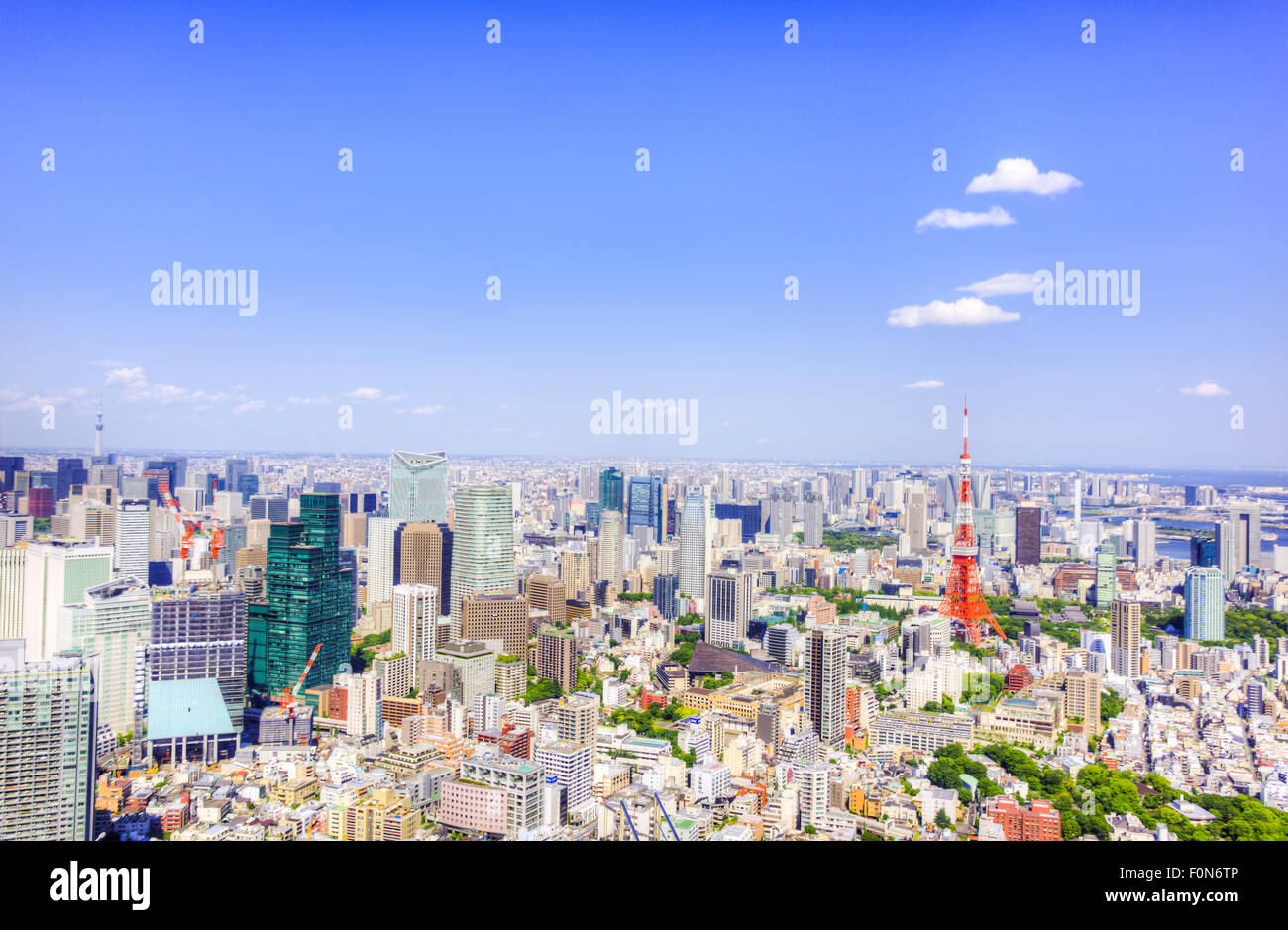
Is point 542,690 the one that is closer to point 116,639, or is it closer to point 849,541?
point 116,639

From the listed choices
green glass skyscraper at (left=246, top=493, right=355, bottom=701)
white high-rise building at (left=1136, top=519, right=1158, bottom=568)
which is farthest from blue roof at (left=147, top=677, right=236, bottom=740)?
white high-rise building at (left=1136, top=519, right=1158, bottom=568)

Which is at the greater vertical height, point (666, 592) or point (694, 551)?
point (694, 551)

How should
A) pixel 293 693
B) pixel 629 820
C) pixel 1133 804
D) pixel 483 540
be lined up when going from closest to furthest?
pixel 629 820 → pixel 1133 804 → pixel 293 693 → pixel 483 540

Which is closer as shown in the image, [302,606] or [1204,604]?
[1204,604]

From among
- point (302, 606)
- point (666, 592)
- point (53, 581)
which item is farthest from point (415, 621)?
point (666, 592)

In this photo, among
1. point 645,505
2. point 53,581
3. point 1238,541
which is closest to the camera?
point 53,581

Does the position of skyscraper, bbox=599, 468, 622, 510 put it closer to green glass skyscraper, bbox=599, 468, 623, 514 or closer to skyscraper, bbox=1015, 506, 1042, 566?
green glass skyscraper, bbox=599, 468, 623, 514

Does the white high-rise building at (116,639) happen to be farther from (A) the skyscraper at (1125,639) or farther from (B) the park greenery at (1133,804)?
(A) the skyscraper at (1125,639)
